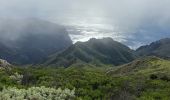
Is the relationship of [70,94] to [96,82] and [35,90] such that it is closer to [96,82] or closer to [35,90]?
[35,90]

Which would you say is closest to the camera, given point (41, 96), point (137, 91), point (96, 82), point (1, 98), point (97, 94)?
point (1, 98)

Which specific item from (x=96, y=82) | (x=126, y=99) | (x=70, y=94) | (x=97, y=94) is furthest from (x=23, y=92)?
(x=96, y=82)

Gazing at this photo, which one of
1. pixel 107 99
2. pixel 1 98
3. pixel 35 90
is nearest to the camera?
pixel 1 98

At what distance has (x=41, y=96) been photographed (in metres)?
43.9

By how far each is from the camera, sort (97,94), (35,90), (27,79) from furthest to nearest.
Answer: (27,79) < (97,94) < (35,90)

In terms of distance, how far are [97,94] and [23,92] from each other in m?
16.9

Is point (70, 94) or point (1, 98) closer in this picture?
point (1, 98)

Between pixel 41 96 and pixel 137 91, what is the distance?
2472 centimetres

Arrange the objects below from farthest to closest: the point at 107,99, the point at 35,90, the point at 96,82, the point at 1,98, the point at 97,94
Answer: the point at 96,82
the point at 97,94
the point at 107,99
the point at 35,90
the point at 1,98

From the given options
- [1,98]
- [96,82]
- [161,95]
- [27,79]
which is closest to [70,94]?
[1,98]

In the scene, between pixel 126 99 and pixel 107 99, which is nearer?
pixel 126 99

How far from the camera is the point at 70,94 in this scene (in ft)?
161

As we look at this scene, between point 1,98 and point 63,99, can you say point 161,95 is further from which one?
point 1,98

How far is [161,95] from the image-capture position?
5969 centimetres
